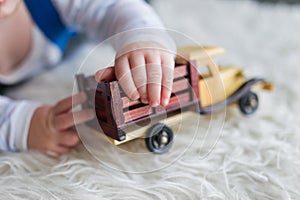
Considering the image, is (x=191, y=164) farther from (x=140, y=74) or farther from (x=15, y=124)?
(x=15, y=124)

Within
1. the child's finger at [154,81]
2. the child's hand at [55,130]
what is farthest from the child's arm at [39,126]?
the child's finger at [154,81]

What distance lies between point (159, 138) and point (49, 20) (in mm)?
405

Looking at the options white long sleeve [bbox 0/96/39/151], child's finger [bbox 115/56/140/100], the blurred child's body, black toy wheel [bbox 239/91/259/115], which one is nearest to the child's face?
the blurred child's body

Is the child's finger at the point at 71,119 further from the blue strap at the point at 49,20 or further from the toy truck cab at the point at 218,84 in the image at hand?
the blue strap at the point at 49,20

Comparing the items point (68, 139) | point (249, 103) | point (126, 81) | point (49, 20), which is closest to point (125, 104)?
point (126, 81)

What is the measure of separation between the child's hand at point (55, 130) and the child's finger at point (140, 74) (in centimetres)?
11

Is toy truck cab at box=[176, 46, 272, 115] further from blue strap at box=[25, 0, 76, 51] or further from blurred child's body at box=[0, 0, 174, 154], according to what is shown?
blue strap at box=[25, 0, 76, 51]

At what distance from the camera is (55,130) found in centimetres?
55

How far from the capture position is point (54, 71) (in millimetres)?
783

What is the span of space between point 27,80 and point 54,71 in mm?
52

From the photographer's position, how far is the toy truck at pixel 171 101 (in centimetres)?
45

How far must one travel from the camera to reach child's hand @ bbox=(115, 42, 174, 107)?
440mm

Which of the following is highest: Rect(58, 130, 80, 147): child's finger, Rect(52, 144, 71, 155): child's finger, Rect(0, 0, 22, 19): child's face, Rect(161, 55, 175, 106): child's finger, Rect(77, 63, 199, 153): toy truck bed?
Rect(0, 0, 22, 19): child's face

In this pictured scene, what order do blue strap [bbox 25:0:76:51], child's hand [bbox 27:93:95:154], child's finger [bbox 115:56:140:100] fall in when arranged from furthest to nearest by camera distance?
blue strap [bbox 25:0:76:51]
child's hand [bbox 27:93:95:154]
child's finger [bbox 115:56:140:100]
